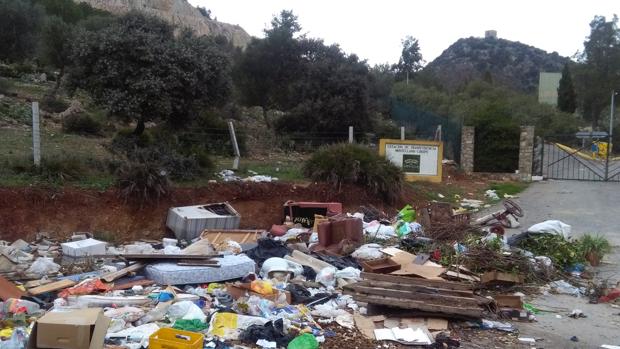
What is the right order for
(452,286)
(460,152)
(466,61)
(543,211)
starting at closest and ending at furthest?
(452,286) → (543,211) → (460,152) → (466,61)

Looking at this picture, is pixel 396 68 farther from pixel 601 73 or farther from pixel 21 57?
pixel 21 57

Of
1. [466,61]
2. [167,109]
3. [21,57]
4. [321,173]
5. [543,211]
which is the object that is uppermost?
[466,61]

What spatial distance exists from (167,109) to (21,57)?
19433 mm

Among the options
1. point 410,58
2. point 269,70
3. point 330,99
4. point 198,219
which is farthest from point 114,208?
point 410,58

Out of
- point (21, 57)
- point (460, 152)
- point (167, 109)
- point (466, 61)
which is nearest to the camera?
point (167, 109)

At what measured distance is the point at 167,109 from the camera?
13.0 m

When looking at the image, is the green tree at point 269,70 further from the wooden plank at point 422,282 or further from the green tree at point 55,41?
the wooden plank at point 422,282

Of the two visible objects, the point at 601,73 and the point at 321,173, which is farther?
the point at 601,73

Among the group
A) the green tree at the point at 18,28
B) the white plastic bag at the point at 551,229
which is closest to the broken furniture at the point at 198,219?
the white plastic bag at the point at 551,229

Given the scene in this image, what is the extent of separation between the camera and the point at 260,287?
7.08m

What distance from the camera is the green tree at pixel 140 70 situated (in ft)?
41.7

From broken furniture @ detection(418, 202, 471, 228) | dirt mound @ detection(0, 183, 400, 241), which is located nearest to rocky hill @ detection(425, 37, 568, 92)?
dirt mound @ detection(0, 183, 400, 241)

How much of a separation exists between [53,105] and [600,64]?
47175 mm

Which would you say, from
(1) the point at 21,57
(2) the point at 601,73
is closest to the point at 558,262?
(1) the point at 21,57
